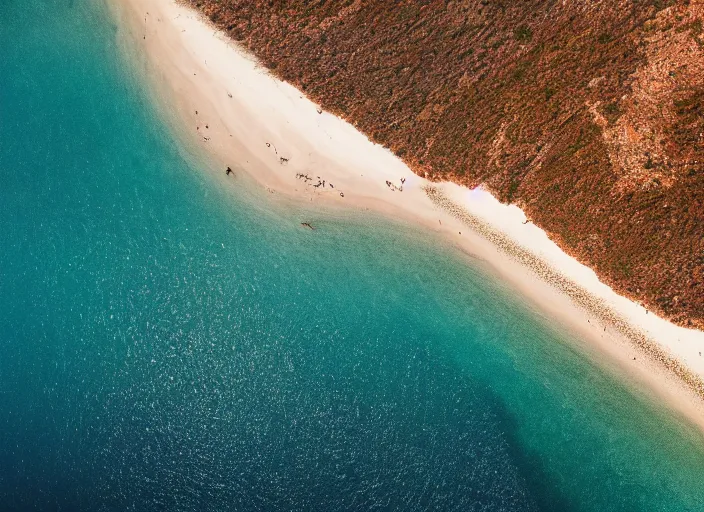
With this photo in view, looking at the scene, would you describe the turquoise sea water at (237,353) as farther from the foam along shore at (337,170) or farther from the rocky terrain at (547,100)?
the rocky terrain at (547,100)

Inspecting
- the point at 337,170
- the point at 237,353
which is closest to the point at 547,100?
the point at 337,170

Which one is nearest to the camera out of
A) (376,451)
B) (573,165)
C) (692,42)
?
(692,42)

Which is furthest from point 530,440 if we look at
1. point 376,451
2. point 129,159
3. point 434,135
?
point 129,159

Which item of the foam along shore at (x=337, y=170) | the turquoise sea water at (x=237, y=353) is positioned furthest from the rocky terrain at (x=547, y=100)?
the turquoise sea water at (x=237, y=353)

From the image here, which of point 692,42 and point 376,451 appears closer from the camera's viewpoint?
point 692,42

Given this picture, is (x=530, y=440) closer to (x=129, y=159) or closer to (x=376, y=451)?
(x=376, y=451)

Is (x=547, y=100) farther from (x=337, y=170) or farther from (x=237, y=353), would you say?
(x=237, y=353)

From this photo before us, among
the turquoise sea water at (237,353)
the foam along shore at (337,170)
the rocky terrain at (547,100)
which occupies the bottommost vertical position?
the turquoise sea water at (237,353)
